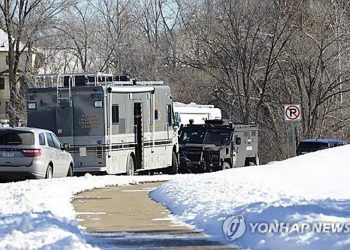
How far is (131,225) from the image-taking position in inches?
518

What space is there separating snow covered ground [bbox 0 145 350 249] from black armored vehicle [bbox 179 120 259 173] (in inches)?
455

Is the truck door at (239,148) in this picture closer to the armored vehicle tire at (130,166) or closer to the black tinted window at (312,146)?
the black tinted window at (312,146)

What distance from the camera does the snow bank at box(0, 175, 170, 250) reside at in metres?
10.8

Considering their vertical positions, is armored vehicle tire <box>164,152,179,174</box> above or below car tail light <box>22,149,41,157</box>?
below

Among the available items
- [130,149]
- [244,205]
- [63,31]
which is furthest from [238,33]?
[244,205]

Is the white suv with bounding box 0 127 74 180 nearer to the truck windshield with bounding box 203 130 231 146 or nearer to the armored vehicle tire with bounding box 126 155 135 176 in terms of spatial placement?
the armored vehicle tire with bounding box 126 155 135 176

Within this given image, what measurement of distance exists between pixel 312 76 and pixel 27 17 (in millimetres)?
24110

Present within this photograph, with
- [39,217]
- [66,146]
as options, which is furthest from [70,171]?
[39,217]

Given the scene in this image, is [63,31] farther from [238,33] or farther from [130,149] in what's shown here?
[130,149]

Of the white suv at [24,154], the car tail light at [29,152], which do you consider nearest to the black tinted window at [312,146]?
the white suv at [24,154]

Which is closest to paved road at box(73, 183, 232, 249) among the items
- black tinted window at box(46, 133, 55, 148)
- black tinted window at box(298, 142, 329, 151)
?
black tinted window at box(46, 133, 55, 148)

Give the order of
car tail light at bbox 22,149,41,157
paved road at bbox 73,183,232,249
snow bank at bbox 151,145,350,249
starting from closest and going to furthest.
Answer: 1. snow bank at bbox 151,145,350,249
2. paved road at bbox 73,183,232,249
3. car tail light at bbox 22,149,41,157

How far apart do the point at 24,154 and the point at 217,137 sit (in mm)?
12342

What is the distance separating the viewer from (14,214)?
13555 mm
